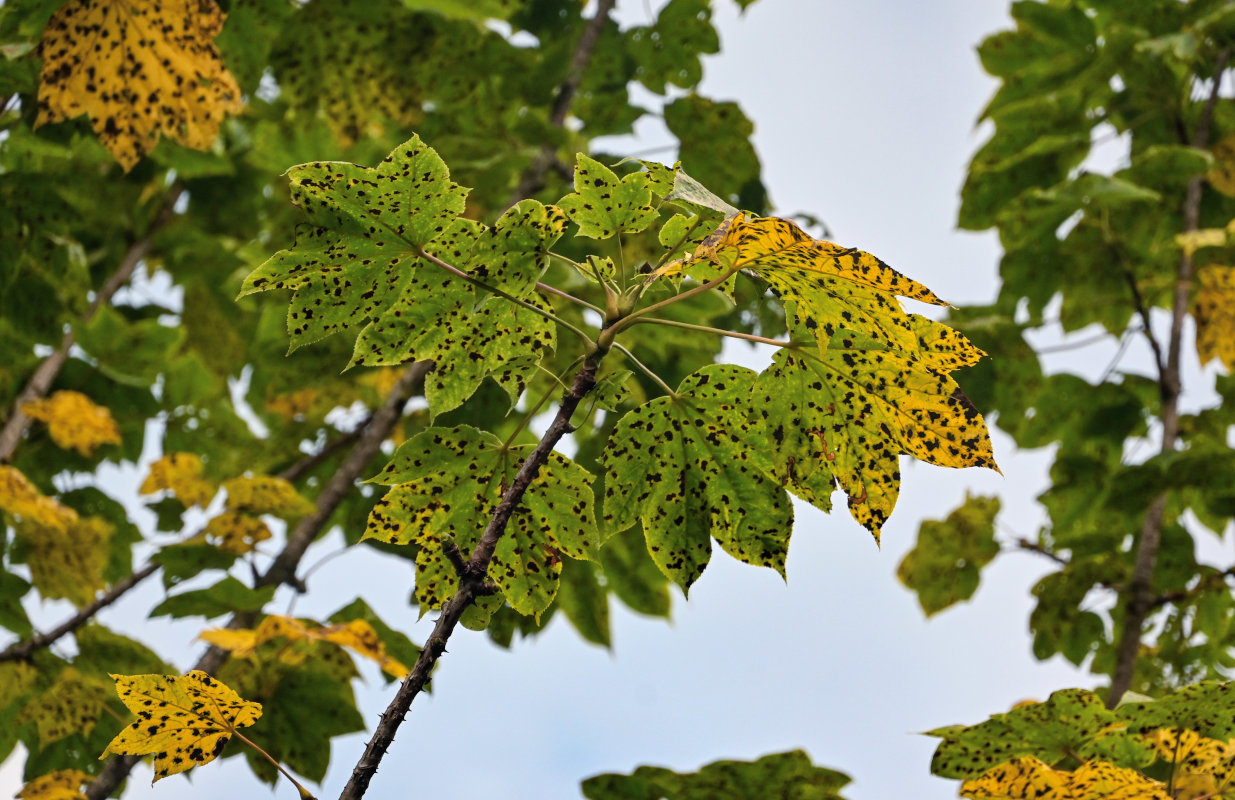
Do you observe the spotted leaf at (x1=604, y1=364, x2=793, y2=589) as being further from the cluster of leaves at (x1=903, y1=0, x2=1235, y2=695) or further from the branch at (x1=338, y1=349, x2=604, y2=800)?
the cluster of leaves at (x1=903, y1=0, x2=1235, y2=695)

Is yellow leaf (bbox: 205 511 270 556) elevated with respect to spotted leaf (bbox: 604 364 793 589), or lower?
elevated

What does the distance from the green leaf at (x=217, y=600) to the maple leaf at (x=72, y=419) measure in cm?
104

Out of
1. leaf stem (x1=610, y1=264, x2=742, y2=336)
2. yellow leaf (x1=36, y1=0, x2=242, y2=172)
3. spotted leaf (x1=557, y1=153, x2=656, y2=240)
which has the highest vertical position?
yellow leaf (x1=36, y1=0, x2=242, y2=172)

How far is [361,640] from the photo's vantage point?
1818 millimetres

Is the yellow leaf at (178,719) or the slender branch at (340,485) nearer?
the yellow leaf at (178,719)

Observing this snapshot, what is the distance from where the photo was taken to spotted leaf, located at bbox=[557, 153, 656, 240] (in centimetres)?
89

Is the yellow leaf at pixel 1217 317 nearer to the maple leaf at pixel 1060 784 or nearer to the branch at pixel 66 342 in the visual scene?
the maple leaf at pixel 1060 784

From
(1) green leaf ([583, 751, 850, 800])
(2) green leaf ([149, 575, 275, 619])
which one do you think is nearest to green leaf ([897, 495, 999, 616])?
(1) green leaf ([583, 751, 850, 800])

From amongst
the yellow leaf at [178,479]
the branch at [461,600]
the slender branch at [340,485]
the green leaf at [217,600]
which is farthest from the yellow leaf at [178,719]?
the yellow leaf at [178,479]

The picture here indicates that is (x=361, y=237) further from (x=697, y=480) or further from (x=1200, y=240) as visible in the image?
(x=1200, y=240)

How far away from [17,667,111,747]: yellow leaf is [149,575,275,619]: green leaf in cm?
24

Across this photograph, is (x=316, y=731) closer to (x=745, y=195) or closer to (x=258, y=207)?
(x=745, y=195)

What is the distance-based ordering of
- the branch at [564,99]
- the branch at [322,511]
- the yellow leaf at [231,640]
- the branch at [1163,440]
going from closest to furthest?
the yellow leaf at [231,640], the branch at [322,511], the branch at [1163,440], the branch at [564,99]

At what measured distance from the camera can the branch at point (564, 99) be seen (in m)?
2.63
